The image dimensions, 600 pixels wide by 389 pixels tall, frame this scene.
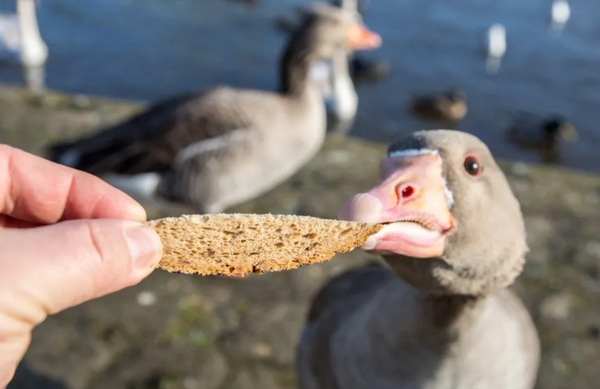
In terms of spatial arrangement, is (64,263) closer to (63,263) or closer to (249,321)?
(63,263)

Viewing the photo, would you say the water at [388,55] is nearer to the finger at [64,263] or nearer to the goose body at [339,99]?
the goose body at [339,99]

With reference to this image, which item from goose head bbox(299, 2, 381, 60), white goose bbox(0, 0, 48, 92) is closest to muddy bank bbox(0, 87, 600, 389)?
goose head bbox(299, 2, 381, 60)

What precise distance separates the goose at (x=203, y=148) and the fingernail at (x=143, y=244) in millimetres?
2808

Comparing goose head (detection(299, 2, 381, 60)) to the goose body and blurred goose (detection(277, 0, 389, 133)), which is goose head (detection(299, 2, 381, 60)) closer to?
blurred goose (detection(277, 0, 389, 133))

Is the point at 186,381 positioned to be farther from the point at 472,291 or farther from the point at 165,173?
the point at 472,291

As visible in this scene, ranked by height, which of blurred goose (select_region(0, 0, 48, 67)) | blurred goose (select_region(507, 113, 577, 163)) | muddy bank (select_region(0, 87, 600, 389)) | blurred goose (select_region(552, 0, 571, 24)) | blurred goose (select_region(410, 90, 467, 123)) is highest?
muddy bank (select_region(0, 87, 600, 389))

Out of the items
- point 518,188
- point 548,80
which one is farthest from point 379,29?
point 518,188

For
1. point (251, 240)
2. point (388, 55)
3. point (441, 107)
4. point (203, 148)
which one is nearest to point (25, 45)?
point (388, 55)

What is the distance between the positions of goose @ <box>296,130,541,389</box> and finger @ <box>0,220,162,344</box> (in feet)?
1.66

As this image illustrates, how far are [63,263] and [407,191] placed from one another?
84 centimetres

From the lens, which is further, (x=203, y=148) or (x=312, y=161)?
(x=312, y=161)

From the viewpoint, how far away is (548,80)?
11680 millimetres

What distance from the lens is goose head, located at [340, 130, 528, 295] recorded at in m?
1.38

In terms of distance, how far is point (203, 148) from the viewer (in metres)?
4.06
